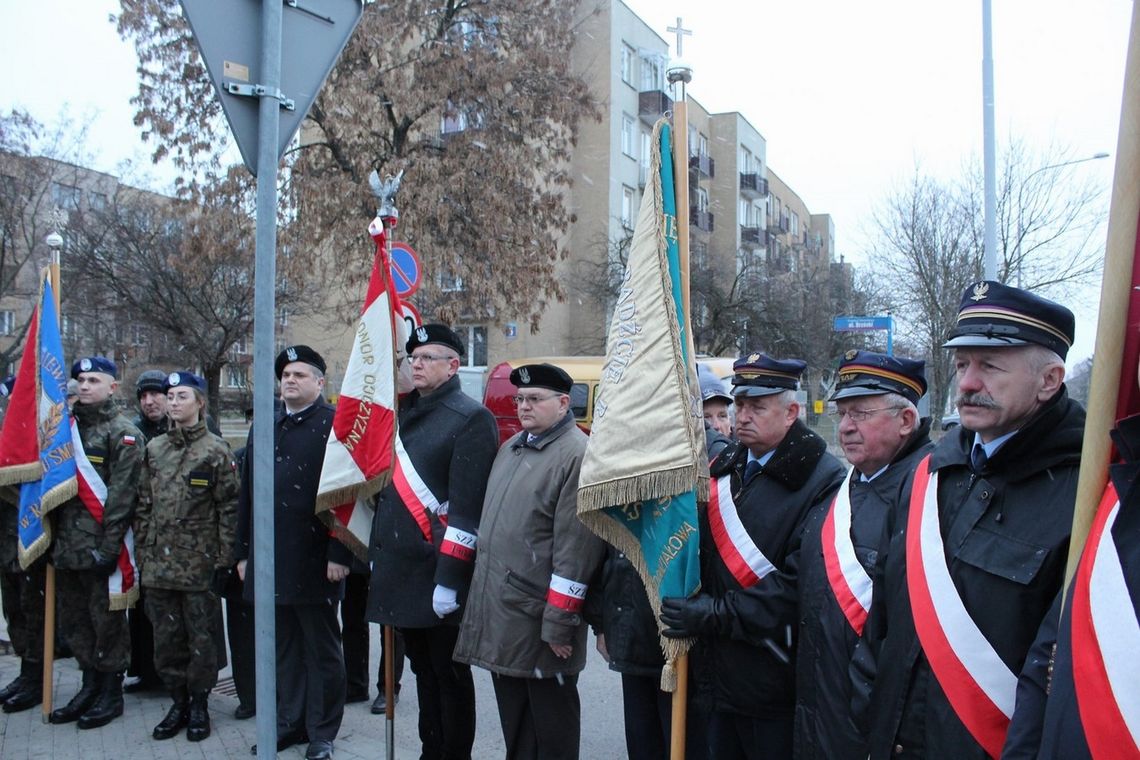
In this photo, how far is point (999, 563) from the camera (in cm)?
215

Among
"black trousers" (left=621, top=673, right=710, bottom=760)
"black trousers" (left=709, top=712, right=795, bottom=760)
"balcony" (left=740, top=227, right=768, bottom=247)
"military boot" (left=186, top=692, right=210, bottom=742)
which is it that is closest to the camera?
"black trousers" (left=709, top=712, right=795, bottom=760)

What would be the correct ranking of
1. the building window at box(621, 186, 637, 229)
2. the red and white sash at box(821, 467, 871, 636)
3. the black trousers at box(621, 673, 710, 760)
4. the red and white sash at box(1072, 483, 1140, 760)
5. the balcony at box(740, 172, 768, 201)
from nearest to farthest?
the red and white sash at box(1072, 483, 1140, 760)
the red and white sash at box(821, 467, 871, 636)
the black trousers at box(621, 673, 710, 760)
the building window at box(621, 186, 637, 229)
the balcony at box(740, 172, 768, 201)

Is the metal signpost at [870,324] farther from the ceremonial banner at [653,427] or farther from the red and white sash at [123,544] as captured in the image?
the red and white sash at [123,544]

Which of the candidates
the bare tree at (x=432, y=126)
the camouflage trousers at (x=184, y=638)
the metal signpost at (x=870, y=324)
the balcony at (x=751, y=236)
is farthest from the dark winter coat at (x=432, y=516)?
the balcony at (x=751, y=236)

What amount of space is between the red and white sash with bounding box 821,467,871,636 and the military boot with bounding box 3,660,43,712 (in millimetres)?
5081

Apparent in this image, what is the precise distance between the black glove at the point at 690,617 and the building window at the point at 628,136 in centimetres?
3232

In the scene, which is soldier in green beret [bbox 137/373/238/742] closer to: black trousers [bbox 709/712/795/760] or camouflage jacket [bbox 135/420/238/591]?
camouflage jacket [bbox 135/420/238/591]

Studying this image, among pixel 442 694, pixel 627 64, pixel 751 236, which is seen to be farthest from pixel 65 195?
pixel 751 236

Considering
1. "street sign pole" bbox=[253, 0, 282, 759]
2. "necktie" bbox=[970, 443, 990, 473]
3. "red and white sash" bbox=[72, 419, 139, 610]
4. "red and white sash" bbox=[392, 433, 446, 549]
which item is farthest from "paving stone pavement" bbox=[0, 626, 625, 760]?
"necktie" bbox=[970, 443, 990, 473]

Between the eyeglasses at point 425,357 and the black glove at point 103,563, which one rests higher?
the eyeglasses at point 425,357

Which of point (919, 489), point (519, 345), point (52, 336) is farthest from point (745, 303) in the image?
point (919, 489)

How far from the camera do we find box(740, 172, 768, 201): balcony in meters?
45.0

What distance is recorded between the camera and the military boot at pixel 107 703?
5.19m

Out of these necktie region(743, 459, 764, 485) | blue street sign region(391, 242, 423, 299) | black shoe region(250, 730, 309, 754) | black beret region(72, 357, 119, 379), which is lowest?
black shoe region(250, 730, 309, 754)
